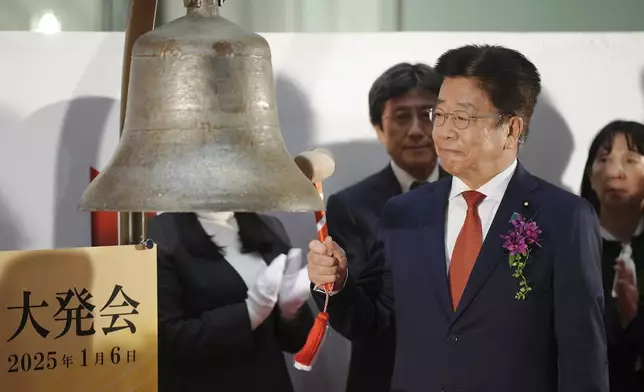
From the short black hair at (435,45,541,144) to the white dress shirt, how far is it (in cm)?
9

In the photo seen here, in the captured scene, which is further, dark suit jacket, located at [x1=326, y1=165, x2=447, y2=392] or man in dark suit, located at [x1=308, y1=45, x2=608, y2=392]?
dark suit jacket, located at [x1=326, y1=165, x2=447, y2=392]

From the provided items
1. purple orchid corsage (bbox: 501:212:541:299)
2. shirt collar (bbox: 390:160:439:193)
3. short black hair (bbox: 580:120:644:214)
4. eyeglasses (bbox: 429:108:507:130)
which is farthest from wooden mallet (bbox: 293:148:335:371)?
short black hair (bbox: 580:120:644:214)

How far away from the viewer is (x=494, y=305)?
5.74 feet

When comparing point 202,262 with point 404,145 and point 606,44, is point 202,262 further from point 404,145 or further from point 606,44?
point 606,44

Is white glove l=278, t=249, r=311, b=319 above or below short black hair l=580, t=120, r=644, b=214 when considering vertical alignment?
below

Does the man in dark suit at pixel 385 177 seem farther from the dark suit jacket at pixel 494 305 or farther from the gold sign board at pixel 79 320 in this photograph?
the gold sign board at pixel 79 320

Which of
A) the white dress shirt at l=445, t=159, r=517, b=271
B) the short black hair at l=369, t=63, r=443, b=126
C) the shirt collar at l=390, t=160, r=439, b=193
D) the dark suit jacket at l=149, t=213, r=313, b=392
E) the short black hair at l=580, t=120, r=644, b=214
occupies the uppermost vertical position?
the short black hair at l=369, t=63, r=443, b=126

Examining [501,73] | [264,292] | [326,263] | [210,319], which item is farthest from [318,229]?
[501,73]

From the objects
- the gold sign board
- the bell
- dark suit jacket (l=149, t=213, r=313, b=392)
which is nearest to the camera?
the bell

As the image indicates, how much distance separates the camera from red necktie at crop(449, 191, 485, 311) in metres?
1.79

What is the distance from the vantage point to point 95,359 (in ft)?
5.79

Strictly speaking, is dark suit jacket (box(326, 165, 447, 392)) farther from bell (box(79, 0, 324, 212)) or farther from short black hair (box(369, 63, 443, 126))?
bell (box(79, 0, 324, 212))

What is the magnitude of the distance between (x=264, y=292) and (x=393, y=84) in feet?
1.61

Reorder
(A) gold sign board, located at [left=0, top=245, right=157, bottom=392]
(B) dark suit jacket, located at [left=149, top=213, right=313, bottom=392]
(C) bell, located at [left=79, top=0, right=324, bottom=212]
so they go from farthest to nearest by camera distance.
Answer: (B) dark suit jacket, located at [left=149, top=213, right=313, bottom=392] < (A) gold sign board, located at [left=0, top=245, right=157, bottom=392] < (C) bell, located at [left=79, top=0, right=324, bottom=212]
